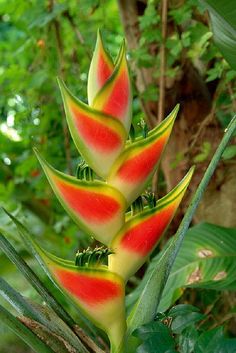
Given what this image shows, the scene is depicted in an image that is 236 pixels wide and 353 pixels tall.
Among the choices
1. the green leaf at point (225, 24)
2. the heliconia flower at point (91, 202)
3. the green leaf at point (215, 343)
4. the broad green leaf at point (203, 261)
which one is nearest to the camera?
the green leaf at point (215, 343)

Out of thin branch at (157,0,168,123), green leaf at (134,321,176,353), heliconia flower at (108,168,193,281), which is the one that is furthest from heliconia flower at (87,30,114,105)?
thin branch at (157,0,168,123)

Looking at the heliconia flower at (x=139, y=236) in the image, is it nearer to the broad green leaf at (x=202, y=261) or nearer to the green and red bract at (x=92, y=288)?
the green and red bract at (x=92, y=288)

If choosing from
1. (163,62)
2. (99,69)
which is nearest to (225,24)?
(99,69)

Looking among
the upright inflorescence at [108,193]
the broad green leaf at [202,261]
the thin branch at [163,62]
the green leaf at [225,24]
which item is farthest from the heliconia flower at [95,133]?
the thin branch at [163,62]

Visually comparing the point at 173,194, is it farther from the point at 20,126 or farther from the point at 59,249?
the point at 20,126

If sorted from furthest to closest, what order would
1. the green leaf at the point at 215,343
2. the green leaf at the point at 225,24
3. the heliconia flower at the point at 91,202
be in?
the green leaf at the point at 225,24, the heliconia flower at the point at 91,202, the green leaf at the point at 215,343

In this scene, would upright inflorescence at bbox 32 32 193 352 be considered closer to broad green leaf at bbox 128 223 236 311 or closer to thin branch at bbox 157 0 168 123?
broad green leaf at bbox 128 223 236 311

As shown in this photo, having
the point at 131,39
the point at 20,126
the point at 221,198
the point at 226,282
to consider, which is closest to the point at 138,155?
the point at 226,282
